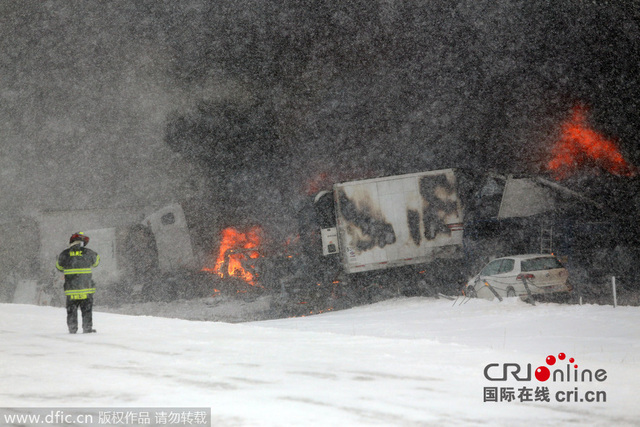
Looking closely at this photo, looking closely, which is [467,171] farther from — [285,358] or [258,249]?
[285,358]

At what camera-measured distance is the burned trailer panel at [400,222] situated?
2078 centimetres

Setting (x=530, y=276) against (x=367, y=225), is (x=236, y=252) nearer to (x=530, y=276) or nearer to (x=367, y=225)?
(x=367, y=225)

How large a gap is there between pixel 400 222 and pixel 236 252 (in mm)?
7168

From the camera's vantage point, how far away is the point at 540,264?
15.7 meters

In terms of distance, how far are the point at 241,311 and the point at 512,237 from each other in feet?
31.4

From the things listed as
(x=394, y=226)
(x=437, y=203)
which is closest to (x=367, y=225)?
(x=394, y=226)

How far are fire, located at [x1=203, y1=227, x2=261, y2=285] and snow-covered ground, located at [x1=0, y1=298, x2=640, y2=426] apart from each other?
1433cm

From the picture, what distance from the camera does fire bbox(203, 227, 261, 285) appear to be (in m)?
24.8

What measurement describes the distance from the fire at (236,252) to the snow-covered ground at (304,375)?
14329 millimetres

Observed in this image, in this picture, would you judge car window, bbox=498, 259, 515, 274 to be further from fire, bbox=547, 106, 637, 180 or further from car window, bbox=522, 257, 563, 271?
fire, bbox=547, 106, 637, 180

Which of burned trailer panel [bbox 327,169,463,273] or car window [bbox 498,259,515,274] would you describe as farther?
burned trailer panel [bbox 327,169,463,273]

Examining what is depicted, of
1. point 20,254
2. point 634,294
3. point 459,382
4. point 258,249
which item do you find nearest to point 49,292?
point 20,254

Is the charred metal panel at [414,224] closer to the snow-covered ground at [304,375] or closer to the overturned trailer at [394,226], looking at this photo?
the overturned trailer at [394,226]

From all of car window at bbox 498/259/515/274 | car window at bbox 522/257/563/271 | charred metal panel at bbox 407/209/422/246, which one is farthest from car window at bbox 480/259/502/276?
charred metal panel at bbox 407/209/422/246
